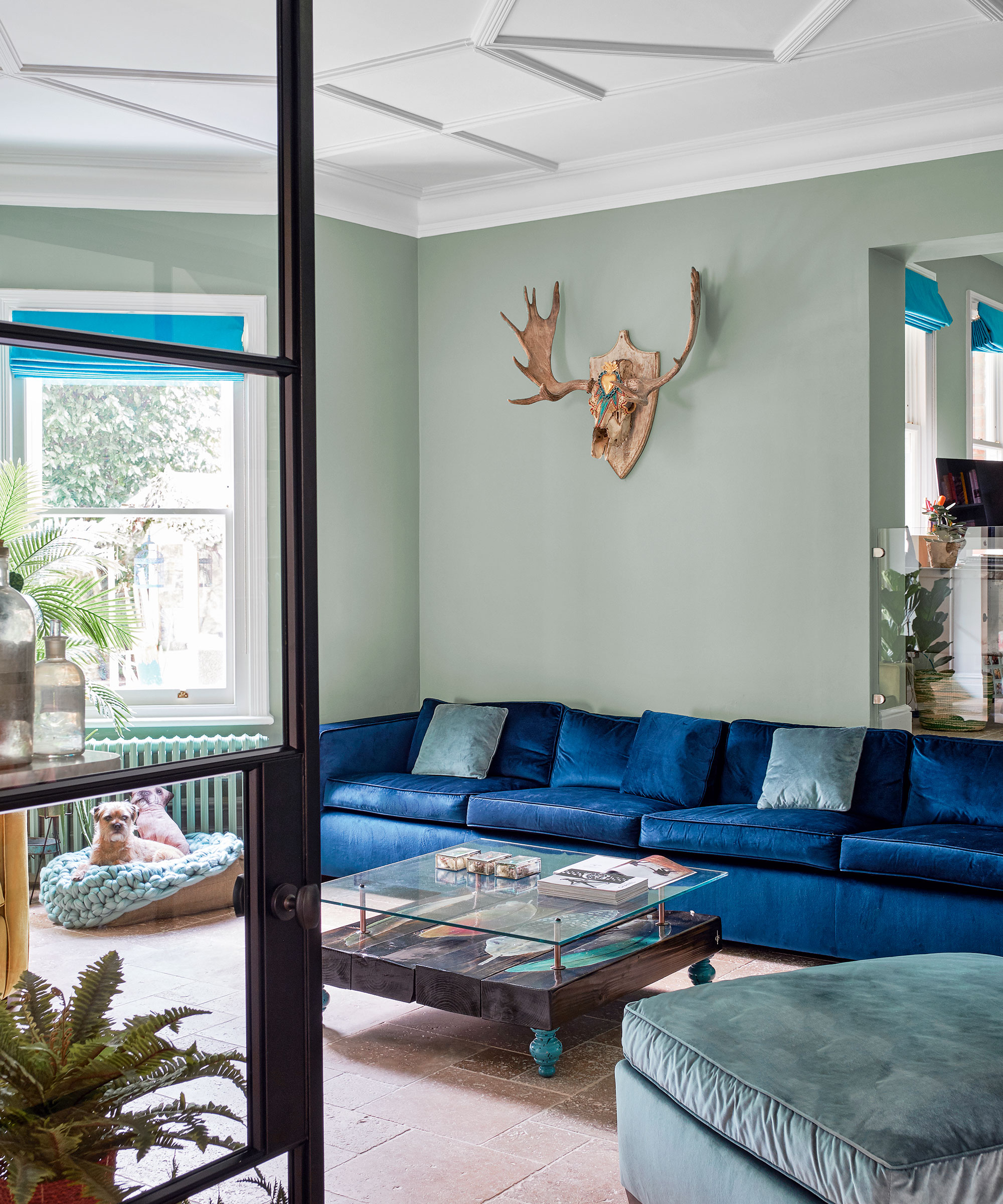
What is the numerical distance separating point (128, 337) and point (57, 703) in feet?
1.47

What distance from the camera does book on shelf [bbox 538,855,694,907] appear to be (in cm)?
349

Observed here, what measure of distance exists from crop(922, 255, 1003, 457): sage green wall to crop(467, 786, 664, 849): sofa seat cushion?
3.58 m

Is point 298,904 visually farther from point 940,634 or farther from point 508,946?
point 940,634

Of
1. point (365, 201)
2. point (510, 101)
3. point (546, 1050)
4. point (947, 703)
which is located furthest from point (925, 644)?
point (365, 201)

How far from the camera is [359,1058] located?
3.35 m

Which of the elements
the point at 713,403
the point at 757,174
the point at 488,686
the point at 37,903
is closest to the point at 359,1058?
the point at 37,903

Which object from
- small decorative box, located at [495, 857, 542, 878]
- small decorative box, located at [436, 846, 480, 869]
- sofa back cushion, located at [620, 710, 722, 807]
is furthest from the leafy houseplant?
small decorative box, located at [436, 846, 480, 869]

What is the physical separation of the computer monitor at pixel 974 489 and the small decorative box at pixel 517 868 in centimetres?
257

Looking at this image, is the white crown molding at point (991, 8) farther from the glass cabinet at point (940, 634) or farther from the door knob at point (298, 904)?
the door knob at point (298, 904)

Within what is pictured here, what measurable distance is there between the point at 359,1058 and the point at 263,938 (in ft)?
6.35

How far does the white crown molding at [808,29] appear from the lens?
3693 millimetres

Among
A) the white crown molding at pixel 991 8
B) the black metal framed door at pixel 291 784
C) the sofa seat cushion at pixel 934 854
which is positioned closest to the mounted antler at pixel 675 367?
the white crown molding at pixel 991 8

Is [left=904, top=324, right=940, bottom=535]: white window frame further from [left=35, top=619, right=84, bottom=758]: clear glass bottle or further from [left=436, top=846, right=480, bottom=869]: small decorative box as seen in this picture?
[left=35, top=619, right=84, bottom=758]: clear glass bottle

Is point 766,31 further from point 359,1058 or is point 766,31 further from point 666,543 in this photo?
point 359,1058
